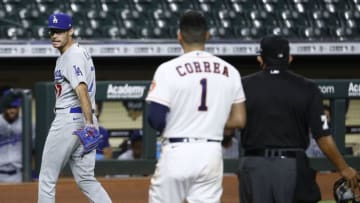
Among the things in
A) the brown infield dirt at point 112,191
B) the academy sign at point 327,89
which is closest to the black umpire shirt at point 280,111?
the brown infield dirt at point 112,191

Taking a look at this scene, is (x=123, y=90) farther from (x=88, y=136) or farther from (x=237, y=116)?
(x=237, y=116)

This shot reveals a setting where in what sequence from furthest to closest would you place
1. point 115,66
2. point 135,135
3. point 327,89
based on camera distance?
point 115,66 < point 327,89 < point 135,135

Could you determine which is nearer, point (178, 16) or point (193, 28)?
point (193, 28)

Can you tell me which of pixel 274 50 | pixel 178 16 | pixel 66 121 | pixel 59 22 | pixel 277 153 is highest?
pixel 178 16

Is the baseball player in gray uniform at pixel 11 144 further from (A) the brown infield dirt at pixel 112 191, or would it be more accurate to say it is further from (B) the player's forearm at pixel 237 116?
(B) the player's forearm at pixel 237 116

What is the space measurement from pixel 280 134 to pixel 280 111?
117mm

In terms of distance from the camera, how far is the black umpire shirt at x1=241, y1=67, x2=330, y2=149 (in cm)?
483

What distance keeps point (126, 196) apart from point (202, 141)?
177 inches

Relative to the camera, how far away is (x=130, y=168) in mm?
8969

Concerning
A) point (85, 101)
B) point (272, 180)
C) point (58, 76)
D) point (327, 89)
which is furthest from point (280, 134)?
point (327, 89)

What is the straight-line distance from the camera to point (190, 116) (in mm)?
4352

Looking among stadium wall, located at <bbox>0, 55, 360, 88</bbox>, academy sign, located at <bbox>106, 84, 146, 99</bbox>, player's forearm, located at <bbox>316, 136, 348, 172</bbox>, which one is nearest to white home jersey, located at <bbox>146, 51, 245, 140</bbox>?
player's forearm, located at <bbox>316, 136, 348, 172</bbox>

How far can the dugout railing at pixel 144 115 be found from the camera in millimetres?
8727

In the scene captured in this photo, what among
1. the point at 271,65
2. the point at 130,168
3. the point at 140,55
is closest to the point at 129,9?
the point at 140,55
